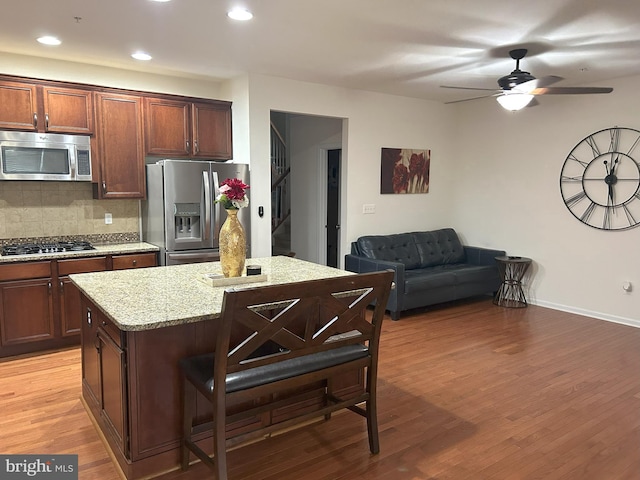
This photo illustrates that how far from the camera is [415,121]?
6434 millimetres

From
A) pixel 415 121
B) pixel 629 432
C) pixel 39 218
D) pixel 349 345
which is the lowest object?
pixel 629 432

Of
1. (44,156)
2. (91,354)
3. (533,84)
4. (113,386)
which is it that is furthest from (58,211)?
(533,84)

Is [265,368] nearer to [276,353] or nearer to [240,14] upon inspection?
[276,353]

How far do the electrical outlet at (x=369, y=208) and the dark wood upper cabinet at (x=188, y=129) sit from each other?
181 cm

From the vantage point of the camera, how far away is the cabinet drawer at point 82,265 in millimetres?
4172

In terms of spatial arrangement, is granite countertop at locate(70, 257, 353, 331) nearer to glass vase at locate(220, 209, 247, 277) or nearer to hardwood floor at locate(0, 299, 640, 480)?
glass vase at locate(220, 209, 247, 277)

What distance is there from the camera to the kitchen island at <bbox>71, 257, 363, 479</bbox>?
225cm

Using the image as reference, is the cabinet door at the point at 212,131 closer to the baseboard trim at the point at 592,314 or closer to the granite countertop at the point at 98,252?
the granite countertop at the point at 98,252

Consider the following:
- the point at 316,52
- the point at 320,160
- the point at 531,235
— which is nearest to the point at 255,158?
the point at 316,52

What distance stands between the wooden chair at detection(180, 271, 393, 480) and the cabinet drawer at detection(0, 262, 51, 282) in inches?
95.5

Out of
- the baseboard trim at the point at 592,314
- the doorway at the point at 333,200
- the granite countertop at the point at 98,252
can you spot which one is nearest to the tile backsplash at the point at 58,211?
the granite countertop at the point at 98,252

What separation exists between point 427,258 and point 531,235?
132 cm

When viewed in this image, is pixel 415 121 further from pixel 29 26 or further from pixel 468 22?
pixel 29 26

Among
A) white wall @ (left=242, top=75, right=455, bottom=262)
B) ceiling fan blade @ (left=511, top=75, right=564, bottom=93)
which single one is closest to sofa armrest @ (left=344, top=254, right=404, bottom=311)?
white wall @ (left=242, top=75, right=455, bottom=262)
